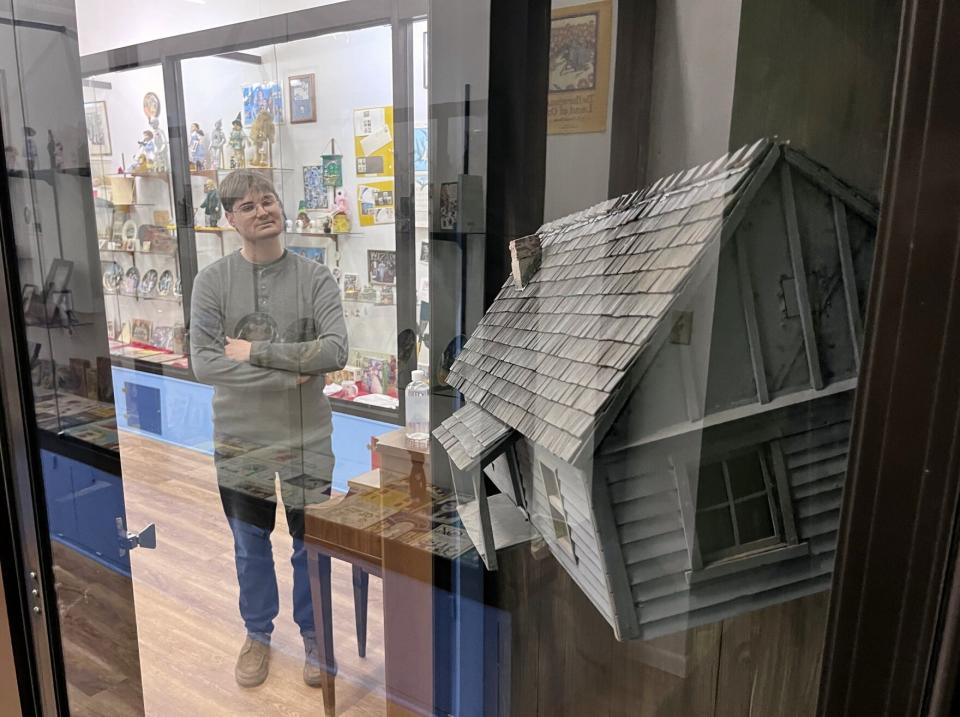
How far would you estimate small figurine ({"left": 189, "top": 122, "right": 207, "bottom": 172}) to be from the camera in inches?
44.3

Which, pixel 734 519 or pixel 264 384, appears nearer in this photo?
pixel 734 519

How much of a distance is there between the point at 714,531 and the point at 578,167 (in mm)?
300

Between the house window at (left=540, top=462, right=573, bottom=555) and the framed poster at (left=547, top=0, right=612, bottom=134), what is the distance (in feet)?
0.92

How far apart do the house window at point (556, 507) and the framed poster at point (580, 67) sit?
28 cm

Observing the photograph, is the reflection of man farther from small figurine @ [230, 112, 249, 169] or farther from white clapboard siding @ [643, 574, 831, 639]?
white clapboard siding @ [643, 574, 831, 639]

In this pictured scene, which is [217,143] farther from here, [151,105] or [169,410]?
[169,410]

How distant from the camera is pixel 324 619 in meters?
1.25

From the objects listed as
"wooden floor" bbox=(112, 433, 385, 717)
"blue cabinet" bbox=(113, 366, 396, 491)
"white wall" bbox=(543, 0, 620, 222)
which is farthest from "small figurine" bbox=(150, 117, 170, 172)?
"white wall" bbox=(543, 0, 620, 222)

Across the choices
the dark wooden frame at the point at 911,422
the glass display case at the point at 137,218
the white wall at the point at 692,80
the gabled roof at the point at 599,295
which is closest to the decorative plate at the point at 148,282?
the glass display case at the point at 137,218

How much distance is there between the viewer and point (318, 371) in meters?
1.07

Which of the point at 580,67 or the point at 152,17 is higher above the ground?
the point at 152,17

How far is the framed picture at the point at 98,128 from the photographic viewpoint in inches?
40.7

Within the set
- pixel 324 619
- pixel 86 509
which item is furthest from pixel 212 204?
pixel 324 619

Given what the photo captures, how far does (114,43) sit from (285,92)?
0.30m
